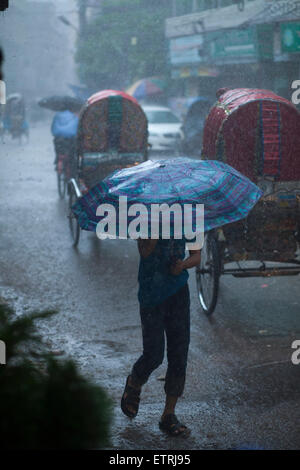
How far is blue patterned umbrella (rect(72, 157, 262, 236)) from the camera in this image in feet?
12.9

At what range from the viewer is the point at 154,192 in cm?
396

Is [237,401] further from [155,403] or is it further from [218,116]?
[218,116]

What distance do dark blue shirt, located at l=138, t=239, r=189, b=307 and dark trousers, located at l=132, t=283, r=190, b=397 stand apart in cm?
5

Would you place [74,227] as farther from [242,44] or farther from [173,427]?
[242,44]

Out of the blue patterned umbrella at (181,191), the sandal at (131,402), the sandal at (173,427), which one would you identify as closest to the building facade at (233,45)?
the blue patterned umbrella at (181,191)

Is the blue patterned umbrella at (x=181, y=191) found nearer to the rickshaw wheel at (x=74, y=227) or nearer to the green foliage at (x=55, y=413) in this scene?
the green foliage at (x=55, y=413)

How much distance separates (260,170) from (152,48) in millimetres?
31091

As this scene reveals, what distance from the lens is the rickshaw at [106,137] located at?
1033 cm

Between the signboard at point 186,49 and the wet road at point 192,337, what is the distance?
21.1 m

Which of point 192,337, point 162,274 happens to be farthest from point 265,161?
point 162,274
